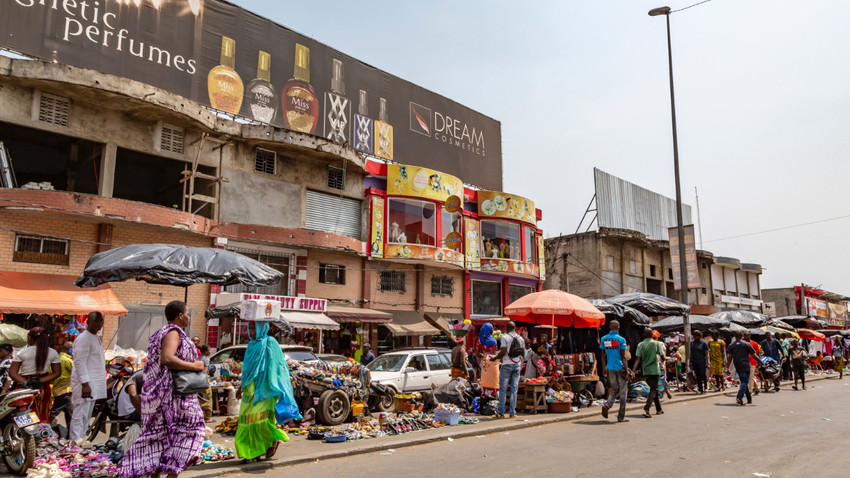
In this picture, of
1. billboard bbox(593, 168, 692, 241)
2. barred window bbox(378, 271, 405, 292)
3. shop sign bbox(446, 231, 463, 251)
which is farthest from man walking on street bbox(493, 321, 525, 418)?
billboard bbox(593, 168, 692, 241)

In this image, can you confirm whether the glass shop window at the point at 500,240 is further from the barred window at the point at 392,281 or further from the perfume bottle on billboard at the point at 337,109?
the perfume bottle on billboard at the point at 337,109

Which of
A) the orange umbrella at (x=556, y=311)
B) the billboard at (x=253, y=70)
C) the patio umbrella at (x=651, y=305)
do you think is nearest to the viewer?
the orange umbrella at (x=556, y=311)

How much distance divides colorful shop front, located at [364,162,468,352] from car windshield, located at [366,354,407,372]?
414 inches

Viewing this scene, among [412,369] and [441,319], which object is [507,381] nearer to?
[412,369]

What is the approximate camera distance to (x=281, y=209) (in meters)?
23.7

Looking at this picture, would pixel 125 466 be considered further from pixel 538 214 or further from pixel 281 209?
pixel 538 214

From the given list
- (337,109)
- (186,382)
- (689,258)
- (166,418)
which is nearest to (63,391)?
(166,418)

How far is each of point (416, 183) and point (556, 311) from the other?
14786mm

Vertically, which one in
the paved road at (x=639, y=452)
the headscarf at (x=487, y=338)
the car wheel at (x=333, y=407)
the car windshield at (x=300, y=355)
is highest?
the headscarf at (x=487, y=338)

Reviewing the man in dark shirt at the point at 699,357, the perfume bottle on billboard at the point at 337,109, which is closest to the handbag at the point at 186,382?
the man in dark shirt at the point at 699,357

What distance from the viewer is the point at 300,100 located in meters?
27.3

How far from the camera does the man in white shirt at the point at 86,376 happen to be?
770 cm

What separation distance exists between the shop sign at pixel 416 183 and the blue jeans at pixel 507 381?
16476 mm

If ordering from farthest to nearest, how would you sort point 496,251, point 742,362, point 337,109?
point 496,251 → point 337,109 → point 742,362
